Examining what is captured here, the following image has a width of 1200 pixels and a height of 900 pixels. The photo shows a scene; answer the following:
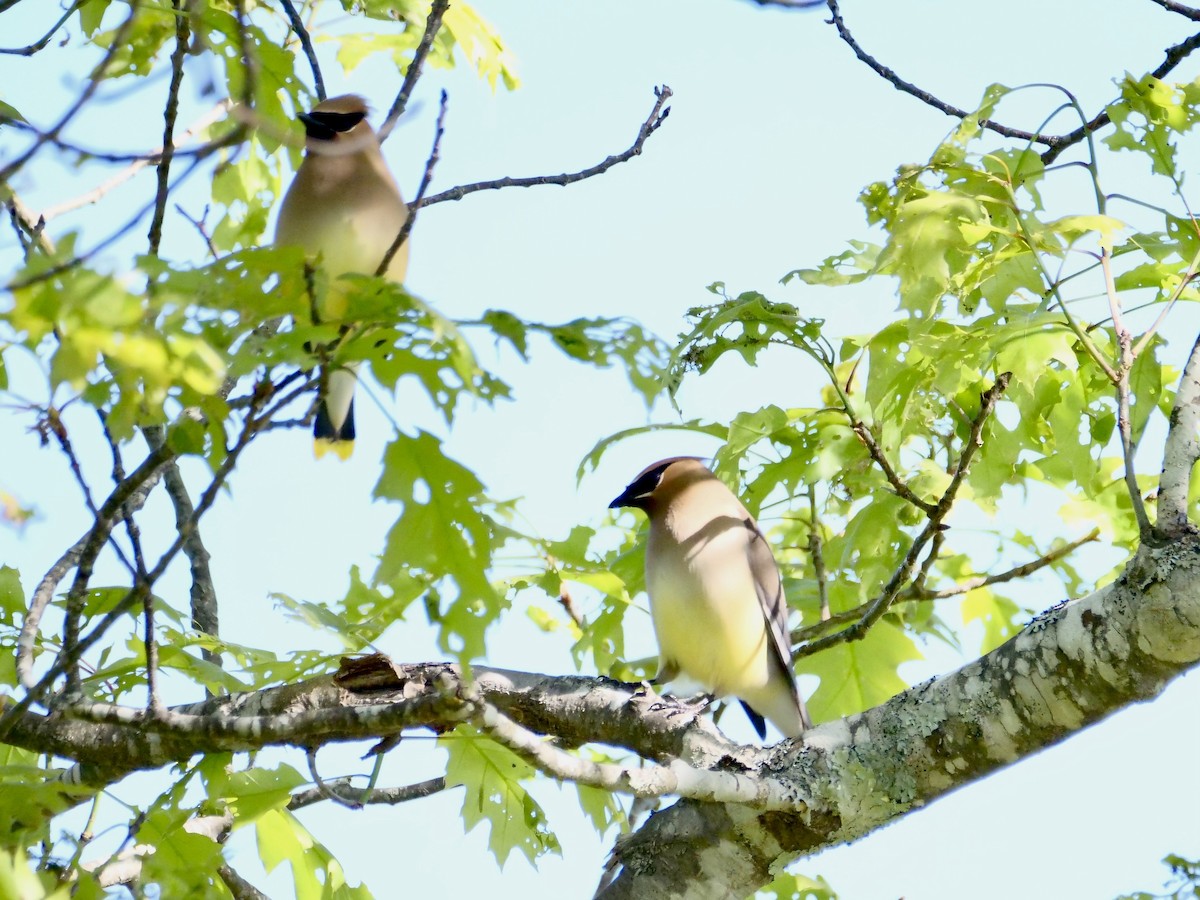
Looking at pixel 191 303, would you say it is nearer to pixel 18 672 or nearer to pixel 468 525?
pixel 468 525

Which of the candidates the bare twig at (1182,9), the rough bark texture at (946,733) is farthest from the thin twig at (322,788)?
the bare twig at (1182,9)

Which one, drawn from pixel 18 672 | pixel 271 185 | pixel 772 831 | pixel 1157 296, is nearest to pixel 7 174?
pixel 18 672

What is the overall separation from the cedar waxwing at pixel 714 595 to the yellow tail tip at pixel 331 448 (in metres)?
1.03

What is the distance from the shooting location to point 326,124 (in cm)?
427

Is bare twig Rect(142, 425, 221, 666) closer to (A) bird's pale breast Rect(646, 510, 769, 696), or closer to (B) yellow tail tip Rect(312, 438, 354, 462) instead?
(B) yellow tail tip Rect(312, 438, 354, 462)

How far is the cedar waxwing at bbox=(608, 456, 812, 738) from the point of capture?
470cm

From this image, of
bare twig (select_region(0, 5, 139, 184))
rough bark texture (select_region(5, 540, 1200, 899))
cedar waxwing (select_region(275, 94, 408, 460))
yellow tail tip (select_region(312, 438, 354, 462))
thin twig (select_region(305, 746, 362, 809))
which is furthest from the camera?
yellow tail tip (select_region(312, 438, 354, 462))

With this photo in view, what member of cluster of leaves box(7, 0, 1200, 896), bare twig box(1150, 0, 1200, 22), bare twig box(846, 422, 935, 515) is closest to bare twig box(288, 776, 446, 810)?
cluster of leaves box(7, 0, 1200, 896)

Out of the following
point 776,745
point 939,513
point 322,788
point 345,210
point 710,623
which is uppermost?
point 345,210

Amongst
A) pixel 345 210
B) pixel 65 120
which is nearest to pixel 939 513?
pixel 345 210

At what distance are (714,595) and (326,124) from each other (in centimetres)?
197

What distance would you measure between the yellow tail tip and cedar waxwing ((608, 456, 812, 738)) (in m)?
1.03

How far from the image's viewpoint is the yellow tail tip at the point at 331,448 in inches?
192

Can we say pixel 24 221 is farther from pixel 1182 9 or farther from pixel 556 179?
pixel 1182 9
